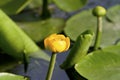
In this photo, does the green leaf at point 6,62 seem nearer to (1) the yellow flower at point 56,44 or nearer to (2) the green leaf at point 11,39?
(2) the green leaf at point 11,39

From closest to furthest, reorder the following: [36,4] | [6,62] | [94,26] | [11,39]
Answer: [11,39], [6,62], [94,26], [36,4]

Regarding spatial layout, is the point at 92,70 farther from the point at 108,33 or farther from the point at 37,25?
the point at 37,25

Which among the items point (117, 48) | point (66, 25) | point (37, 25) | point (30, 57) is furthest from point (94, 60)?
point (37, 25)

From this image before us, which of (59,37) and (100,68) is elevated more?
(59,37)

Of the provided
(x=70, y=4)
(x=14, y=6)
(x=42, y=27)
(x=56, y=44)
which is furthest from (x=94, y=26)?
(x=56, y=44)

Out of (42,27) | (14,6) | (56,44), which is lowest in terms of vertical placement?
(42,27)

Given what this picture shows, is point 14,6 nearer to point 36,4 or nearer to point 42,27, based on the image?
point 42,27

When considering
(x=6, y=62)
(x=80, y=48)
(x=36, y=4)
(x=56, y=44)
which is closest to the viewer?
(x=56, y=44)
